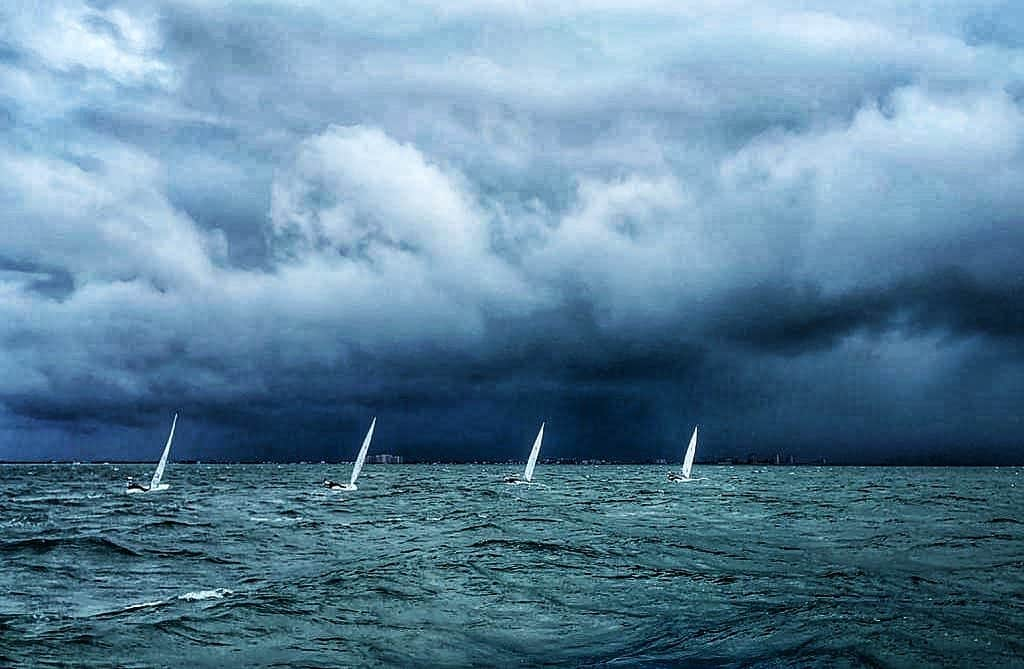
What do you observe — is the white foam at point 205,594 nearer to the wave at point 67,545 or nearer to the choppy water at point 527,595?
the choppy water at point 527,595

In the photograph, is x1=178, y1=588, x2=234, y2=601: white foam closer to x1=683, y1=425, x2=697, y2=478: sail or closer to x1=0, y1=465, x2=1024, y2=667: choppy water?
x1=0, y1=465, x2=1024, y2=667: choppy water

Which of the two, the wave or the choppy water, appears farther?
the wave

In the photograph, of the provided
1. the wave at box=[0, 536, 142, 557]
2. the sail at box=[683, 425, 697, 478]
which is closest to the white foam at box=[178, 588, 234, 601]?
the wave at box=[0, 536, 142, 557]

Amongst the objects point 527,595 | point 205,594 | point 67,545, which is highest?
point 527,595

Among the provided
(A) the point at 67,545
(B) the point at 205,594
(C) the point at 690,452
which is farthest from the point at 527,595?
(C) the point at 690,452

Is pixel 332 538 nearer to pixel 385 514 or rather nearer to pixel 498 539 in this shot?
pixel 498 539

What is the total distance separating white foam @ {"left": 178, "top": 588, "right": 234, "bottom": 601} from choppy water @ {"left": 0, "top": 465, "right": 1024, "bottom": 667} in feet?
0.28

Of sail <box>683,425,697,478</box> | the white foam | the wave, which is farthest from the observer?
sail <box>683,425,697,478</box>

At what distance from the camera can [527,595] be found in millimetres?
20734

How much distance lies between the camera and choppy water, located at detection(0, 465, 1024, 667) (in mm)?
14711

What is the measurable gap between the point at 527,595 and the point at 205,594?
367 inches

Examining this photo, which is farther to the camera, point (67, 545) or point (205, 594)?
point (67, 545)

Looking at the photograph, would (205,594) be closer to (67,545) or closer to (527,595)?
(527,595)

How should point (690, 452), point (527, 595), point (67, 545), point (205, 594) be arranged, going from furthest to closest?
1. point (690, 452)
2. point (67, 545)
3. point (205, 594)
4. point (527, 595)
